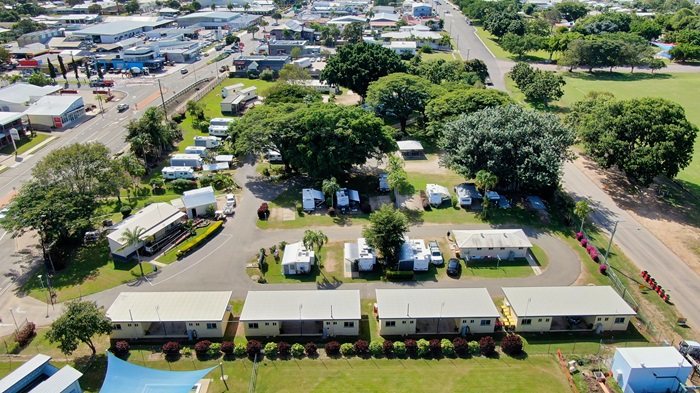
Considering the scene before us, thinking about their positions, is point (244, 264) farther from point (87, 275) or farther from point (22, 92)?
point (22, 92)

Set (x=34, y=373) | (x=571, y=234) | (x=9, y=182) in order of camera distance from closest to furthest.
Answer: (x=34, y=373)
(x=571, y=234)
(x=9, y=182)

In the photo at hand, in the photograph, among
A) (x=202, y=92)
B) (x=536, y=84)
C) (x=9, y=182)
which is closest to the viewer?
(x=9, y=182)

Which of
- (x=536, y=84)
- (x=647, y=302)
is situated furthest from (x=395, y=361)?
(x=536, y=84)

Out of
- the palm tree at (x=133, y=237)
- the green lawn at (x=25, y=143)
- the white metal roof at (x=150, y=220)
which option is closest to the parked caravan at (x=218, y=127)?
the green lawn at (x=25, y=143)

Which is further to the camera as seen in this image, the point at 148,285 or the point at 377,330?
the point at 148,285

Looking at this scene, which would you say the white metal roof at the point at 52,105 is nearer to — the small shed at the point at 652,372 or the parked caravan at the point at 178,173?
the parked caravan at the point at 178,173

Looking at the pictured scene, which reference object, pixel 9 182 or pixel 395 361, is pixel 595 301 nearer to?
pixel 395 361

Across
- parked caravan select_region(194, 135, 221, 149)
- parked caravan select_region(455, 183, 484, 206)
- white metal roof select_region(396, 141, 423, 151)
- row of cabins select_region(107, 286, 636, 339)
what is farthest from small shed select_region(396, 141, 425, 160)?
row of cabins select_region(107, 286, 636, 339)
